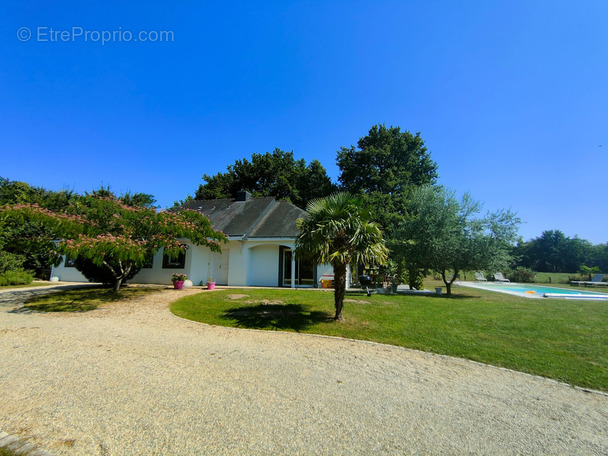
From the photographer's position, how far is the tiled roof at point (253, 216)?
17.6m

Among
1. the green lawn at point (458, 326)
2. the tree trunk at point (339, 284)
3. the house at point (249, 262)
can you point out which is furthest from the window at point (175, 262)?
the tree trunk at point (339, 284)

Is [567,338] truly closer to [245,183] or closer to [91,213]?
[91,213]

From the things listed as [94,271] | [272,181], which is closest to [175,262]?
[94,271]

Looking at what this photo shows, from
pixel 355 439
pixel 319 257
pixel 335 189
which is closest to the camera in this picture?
pixel 355 439

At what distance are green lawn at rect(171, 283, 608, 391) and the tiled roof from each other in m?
6.11

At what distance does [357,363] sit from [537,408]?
2.60 metres

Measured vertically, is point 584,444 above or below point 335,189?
below

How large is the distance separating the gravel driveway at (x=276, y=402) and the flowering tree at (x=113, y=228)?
11.7 feet

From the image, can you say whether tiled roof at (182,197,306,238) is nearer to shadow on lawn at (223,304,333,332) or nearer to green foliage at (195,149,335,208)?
shadow on lawn at (223,304,333,332)

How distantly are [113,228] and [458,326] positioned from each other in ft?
42.0

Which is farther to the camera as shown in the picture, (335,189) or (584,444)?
(335,189)

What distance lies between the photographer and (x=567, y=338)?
688 centimetres

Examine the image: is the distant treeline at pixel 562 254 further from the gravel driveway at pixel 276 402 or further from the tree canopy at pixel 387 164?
the gravel driveway at pixel 276 402

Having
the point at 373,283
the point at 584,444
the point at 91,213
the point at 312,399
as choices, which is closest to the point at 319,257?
the point at 312,399
